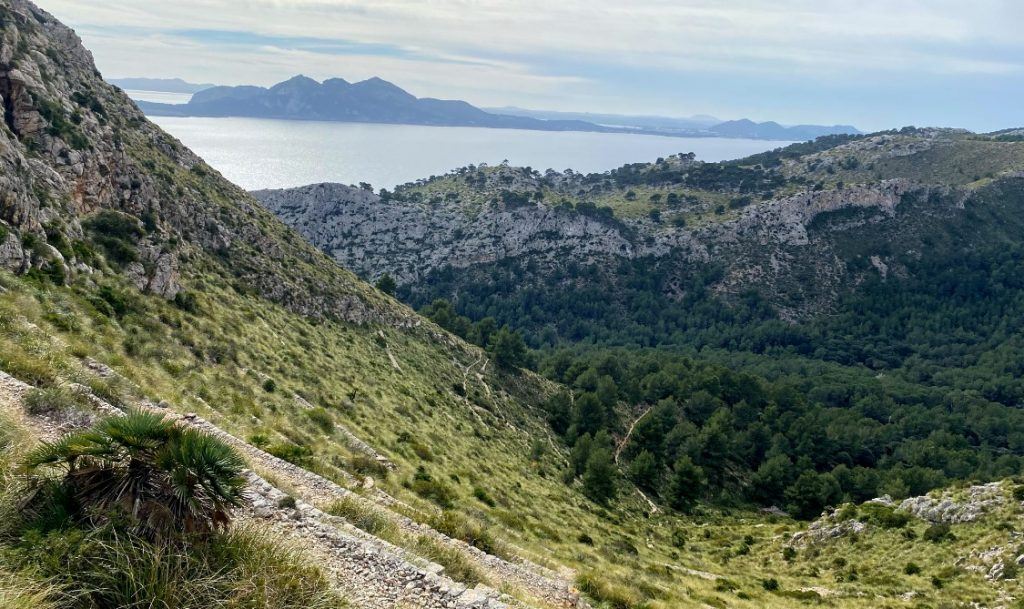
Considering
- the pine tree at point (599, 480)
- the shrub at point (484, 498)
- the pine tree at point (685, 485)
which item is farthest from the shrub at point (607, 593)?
the pine tree at point (685, 485)

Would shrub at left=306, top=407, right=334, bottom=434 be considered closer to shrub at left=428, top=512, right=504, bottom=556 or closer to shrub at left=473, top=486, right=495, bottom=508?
shrub at left=473, top=486, right=495, bottom=508

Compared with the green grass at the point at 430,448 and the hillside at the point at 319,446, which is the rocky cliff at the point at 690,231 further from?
the green grass at the point at 430,448

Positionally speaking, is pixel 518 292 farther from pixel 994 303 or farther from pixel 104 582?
pixel 104 582

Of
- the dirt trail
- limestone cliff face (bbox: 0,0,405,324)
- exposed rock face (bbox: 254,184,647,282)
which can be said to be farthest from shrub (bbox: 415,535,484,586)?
exposed rock face (bbox: 254,184,647,282)

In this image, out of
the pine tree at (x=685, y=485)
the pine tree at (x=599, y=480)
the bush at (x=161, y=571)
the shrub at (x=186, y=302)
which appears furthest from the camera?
the pine tree at (x=685, y=485)

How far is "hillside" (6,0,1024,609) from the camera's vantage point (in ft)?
28.2

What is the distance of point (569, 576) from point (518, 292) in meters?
152

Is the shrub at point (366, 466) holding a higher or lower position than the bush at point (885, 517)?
higher

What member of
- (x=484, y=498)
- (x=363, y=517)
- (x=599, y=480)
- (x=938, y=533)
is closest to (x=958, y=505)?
(x=938, y=533)

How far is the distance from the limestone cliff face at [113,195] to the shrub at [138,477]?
59.0 ft

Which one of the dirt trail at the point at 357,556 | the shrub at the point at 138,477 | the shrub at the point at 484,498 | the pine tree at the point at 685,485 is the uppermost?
the shrub at the point at 138,477

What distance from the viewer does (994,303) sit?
486 feet

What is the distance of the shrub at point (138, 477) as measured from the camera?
304 inches

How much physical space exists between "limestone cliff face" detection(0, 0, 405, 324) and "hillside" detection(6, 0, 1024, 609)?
0.22 meters
